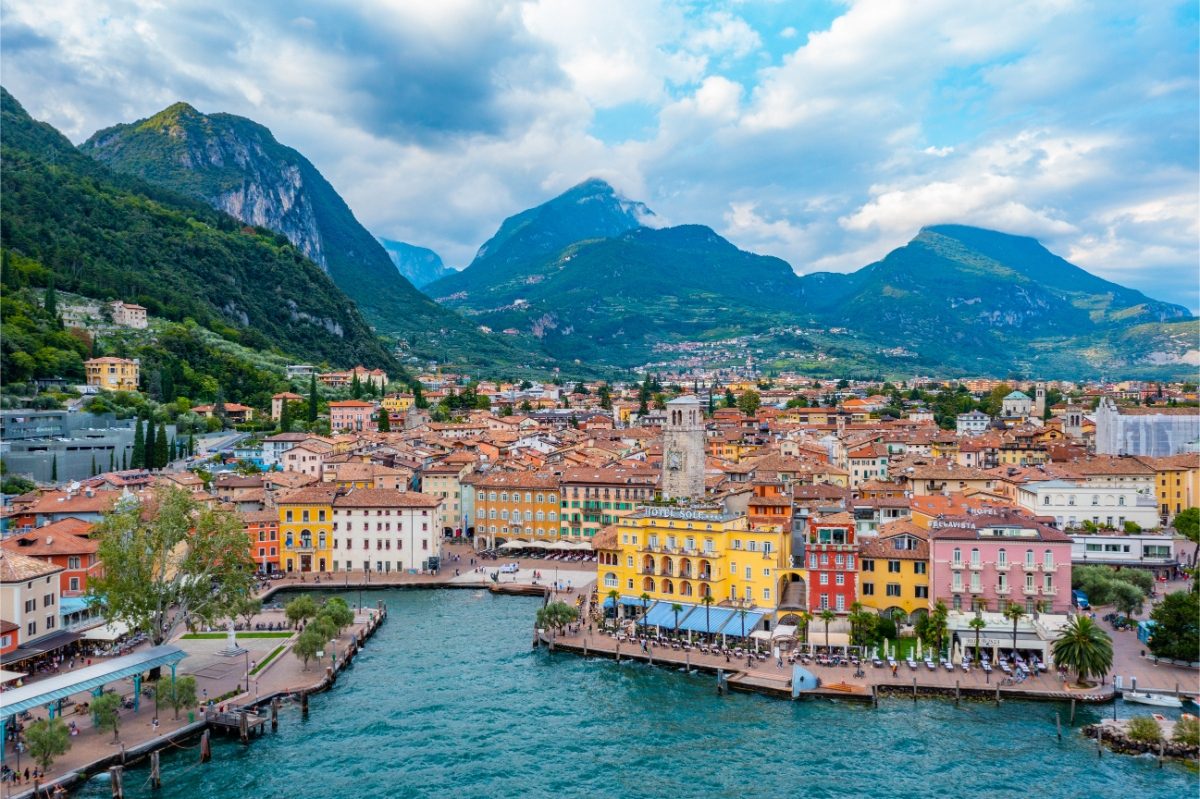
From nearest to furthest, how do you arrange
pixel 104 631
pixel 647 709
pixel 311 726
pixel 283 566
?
pixel 311 726
pixel 647 709
pixel 104 631
pixel 283 566

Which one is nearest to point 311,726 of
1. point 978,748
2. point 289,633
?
point 289,633

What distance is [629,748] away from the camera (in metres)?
38.3

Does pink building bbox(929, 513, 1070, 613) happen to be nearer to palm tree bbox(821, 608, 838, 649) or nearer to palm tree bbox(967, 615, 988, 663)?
palm tree bbox(967, 615, 988, 663)

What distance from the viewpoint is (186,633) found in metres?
50.8

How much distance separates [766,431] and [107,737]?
103 m

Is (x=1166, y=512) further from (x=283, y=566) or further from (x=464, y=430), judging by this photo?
(x=464, y=430)

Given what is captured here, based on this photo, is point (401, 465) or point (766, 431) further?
point (766, 431)

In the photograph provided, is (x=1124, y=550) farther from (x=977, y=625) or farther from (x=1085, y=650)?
(x=1085, y=650)

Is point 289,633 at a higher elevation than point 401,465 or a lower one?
lower

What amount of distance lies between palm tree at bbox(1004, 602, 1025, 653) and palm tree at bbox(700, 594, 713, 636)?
1462 cm

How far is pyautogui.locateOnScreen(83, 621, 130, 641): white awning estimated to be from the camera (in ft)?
149

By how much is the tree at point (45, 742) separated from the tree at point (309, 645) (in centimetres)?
1286

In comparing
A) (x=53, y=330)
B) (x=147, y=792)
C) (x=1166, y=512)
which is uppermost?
(x=53, y=330)

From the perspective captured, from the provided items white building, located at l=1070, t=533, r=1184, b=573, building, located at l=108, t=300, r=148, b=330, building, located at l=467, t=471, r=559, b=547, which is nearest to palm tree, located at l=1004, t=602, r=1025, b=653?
white building, located at l=1070, t=533, r=1184, b=573
